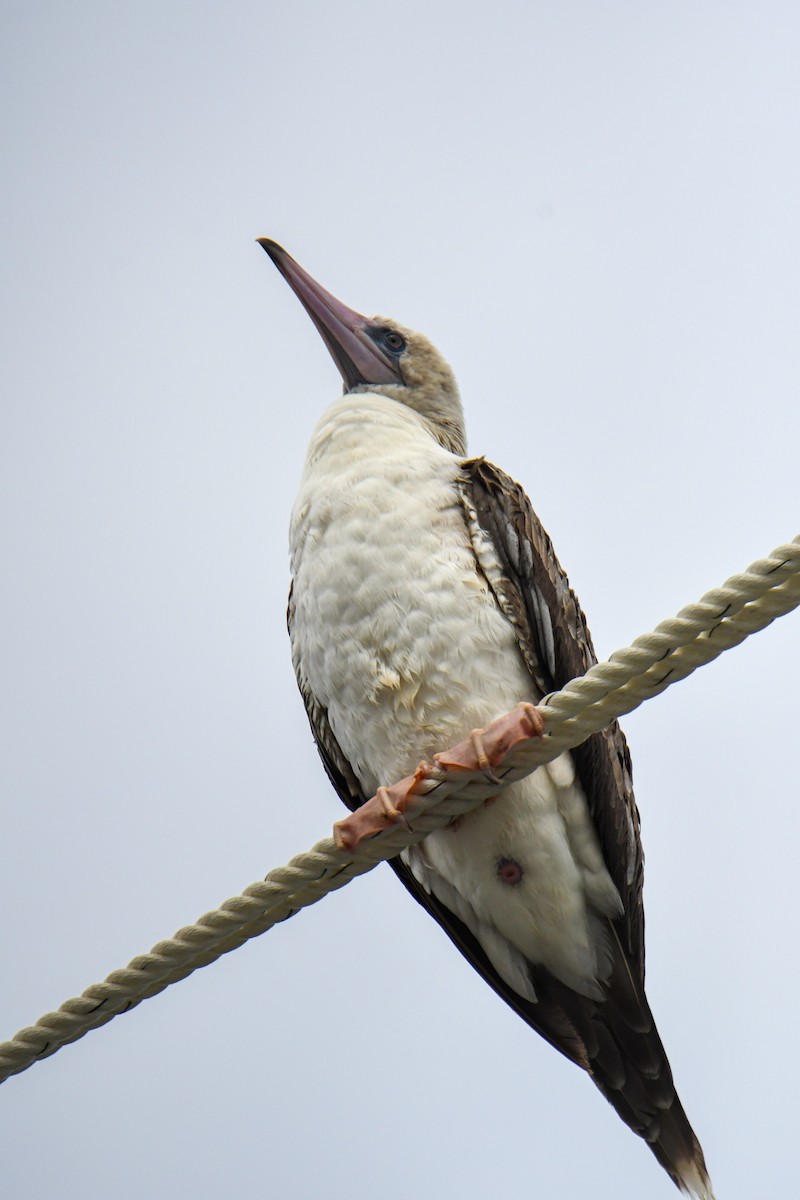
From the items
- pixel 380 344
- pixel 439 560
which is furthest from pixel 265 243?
pixel 439 560

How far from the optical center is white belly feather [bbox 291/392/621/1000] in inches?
198

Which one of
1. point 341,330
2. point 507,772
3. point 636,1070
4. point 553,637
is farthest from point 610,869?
point 341,330

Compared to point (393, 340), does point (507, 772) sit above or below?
below

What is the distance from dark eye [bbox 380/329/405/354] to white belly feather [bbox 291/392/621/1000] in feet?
5.07

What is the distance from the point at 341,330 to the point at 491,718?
272 cm

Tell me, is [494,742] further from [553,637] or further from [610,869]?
[610,869]

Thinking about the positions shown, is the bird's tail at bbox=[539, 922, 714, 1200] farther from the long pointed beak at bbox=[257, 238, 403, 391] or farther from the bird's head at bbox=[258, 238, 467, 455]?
the long pointed beak at bbox=[257, 238, 403, 391]

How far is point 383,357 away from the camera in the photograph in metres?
6.94

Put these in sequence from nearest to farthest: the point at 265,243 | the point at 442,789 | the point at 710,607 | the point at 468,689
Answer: the point at 710,607 → the point at 442,789 → the point at 468,689 → the point at 265,243

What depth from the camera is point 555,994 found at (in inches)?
214

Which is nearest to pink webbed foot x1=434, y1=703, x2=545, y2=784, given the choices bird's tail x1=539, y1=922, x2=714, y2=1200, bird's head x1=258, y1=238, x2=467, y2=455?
bird's tail x1=539, y1=922, x2=714, y2=1200

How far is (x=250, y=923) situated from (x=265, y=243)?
3.89 m

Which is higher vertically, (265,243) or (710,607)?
A: (265,243)

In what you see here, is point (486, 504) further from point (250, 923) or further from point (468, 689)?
point (250, 923)
